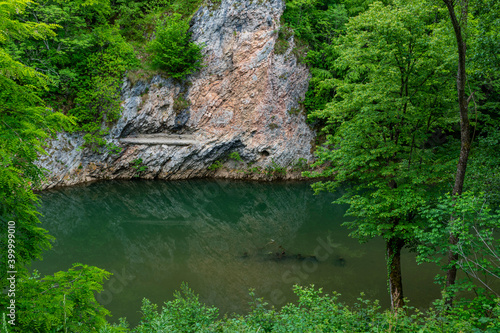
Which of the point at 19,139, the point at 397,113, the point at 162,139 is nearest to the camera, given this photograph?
the point at 19,139

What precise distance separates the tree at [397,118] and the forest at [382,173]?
4cm

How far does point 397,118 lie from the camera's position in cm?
916

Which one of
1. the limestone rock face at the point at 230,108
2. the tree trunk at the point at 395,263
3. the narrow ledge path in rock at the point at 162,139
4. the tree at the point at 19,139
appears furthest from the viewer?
the limestone rock face at the point at 230,108

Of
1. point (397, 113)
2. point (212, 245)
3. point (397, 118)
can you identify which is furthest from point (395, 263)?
point (212, 245)

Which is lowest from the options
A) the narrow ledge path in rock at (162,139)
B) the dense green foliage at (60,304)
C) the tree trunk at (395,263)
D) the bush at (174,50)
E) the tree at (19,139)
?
the tree trunk at (395,263)

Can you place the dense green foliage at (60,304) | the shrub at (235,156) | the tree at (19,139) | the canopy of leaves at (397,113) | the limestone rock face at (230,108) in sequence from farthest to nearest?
the shrub at (235,156)
the limestone rock face at (230,108)
the canopy of leaves at (397,113)
the tree at (19,139)
the dense green foliage at (60,304)

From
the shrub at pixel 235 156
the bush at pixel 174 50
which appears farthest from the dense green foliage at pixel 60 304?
the bush at pixel 174 50

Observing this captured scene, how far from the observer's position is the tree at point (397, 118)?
8.41 m

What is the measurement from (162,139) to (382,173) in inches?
720

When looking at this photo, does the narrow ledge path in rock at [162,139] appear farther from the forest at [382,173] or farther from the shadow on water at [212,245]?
the forest at [382,173]

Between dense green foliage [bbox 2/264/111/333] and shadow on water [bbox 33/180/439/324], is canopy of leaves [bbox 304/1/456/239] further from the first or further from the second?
dense green foliage [bbox 2/264/111/333]

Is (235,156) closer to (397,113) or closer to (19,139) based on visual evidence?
(397,113)

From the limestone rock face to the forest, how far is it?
716 centimetres

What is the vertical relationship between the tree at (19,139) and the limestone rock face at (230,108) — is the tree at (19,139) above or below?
below
